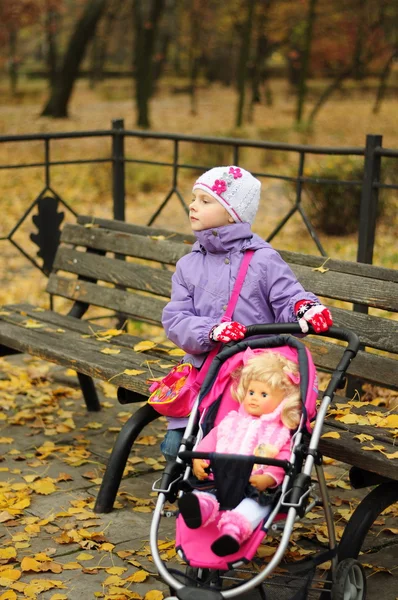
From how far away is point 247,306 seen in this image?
3.65m

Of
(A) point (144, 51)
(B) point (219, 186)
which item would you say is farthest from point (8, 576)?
(A) point (144, 51)

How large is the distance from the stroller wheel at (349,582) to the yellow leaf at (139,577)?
816mm

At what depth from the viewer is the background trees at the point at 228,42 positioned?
22.9 meters

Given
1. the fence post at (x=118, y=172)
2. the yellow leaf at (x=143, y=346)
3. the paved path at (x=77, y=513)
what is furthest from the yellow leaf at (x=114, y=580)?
the fence post at (x=118, y=172)

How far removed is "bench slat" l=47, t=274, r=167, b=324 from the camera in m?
5.06

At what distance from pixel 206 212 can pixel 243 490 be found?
Result: 1184 mm

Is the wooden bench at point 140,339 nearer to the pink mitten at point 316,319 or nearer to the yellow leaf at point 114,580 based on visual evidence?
the pink mitten at point 316,319

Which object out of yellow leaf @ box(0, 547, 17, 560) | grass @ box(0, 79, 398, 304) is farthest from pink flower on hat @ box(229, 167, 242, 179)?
grass @ box(0, 79, 398, 304)

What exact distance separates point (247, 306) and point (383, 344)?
739 mm

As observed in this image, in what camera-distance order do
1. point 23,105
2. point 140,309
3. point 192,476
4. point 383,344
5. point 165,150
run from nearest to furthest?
1. point 192,476
2. point 383,344
3. point 140,309
4. point 165,150
5. point 23,105

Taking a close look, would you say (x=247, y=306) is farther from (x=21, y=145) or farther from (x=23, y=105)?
(x=23, y=105)

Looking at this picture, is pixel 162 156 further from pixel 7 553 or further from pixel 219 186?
pixel 7 553

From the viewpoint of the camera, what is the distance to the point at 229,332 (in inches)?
132

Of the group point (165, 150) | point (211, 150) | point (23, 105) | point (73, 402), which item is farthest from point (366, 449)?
point (23, 105)
